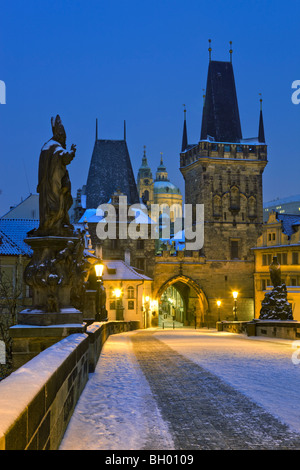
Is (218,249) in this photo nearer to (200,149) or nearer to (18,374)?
(200,149)

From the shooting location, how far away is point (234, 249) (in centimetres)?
6059

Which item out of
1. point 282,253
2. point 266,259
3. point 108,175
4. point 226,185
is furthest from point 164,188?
point 282,253

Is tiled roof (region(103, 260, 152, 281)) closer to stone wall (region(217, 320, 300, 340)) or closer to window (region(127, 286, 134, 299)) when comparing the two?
window (region(127, 286, 134, 299))

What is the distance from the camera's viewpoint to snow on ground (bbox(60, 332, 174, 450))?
Answer: 529 centimetres

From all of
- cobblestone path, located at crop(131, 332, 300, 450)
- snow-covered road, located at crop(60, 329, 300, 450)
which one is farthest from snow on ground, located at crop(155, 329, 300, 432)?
cobblestone path, located at crop(131, 332, 300, 450)

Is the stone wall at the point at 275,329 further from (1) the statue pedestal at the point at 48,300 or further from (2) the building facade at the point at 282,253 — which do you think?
(2) the building facade at the point at 282,253

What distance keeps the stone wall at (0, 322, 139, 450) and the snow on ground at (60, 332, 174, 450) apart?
0.19 m

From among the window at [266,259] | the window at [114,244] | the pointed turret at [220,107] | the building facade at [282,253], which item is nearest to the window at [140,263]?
the window at [114,244]

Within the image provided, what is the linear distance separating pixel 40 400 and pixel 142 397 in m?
4.01

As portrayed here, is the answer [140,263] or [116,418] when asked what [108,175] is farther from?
[116,418]

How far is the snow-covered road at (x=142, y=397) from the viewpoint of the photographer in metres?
5.49
